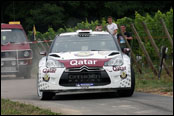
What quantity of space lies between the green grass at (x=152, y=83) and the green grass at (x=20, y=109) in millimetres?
4424

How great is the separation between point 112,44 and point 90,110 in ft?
13.3

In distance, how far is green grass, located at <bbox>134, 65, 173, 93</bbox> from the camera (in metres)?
16.1

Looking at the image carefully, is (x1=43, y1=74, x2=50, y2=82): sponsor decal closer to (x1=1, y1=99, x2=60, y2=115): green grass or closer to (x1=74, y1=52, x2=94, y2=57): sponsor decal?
Answer: (x1=74, y1=52, x2=94, y2=57): sponsor decal

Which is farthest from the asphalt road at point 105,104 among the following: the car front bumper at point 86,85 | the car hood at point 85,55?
the car hood at point 85,55

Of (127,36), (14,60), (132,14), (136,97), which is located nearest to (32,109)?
(136,97)

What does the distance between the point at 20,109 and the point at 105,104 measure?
1.60 m

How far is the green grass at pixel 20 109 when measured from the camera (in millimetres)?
10992

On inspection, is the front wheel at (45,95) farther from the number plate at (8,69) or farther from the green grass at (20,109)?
the number plate at (8,69)

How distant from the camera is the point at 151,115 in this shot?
10375mm

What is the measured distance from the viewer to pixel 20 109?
38.6 ft

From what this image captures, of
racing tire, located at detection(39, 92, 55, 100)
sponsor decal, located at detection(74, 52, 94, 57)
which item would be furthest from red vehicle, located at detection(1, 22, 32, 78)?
sponsor decal, located at detection(74, 52, 94, 57)

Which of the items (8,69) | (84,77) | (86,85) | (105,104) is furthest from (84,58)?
(8,69)

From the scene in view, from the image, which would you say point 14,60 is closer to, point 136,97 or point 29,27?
point 136,97

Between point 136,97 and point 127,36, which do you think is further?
point 127,36
